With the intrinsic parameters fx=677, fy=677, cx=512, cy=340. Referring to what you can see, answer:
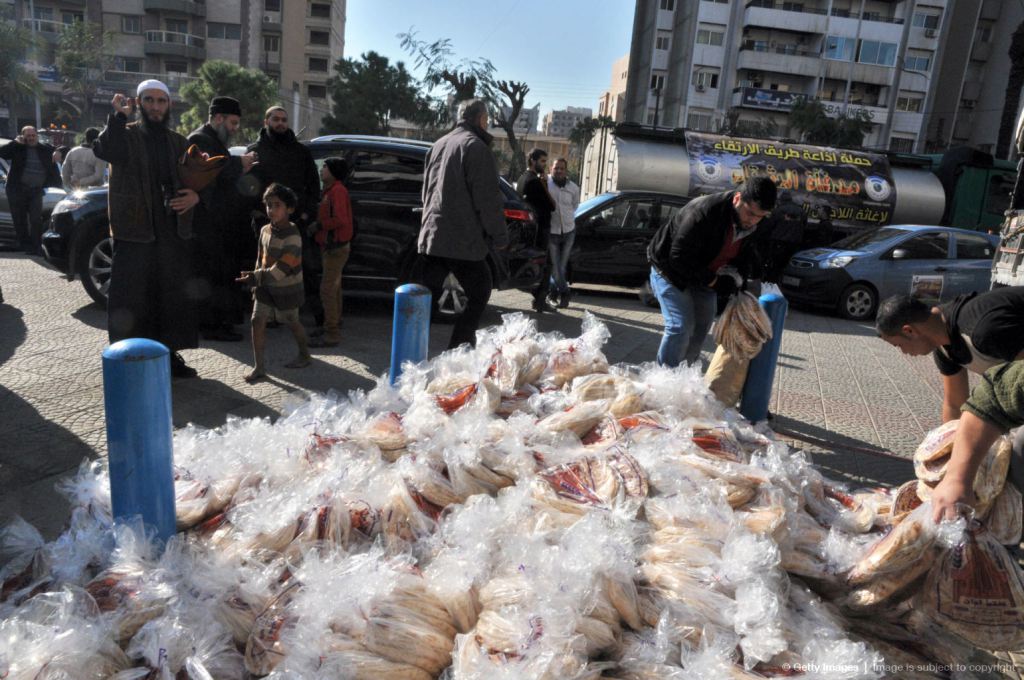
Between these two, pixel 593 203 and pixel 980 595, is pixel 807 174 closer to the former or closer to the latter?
pixel 593 203

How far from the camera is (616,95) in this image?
83.2 metres

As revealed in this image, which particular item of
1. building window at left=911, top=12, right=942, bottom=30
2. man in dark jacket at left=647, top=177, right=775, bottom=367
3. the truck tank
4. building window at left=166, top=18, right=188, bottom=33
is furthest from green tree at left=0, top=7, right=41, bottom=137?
building window at left=911, top=12, right=942, bottom=30

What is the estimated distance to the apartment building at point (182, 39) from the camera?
186 ft

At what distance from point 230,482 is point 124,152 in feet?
9.07

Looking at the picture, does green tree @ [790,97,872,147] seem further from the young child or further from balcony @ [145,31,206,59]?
balcony @ [145,31,206,59]

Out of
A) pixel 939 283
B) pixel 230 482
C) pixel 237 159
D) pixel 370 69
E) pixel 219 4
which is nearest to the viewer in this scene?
pixel 230 482

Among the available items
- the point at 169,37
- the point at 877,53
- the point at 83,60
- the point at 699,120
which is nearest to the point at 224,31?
the point at 169,37

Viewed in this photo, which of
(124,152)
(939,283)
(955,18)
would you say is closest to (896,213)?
(939,283)

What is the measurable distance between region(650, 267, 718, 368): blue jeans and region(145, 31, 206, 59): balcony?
6639 cm

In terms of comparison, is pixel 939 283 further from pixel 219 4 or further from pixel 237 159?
pixel 219 4

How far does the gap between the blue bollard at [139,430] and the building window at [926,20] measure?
62.5 metres

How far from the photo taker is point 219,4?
6025 centimetres

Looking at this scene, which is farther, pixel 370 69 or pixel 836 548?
pixel 370 69

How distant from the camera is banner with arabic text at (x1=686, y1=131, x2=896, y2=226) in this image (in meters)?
15.8
